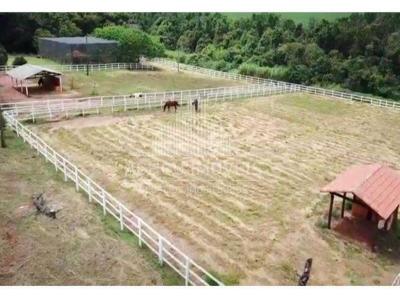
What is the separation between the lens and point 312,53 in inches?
1164

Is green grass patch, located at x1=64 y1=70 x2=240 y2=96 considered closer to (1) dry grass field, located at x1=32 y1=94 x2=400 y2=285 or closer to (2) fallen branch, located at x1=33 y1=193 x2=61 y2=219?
(1) dry grass field, located at x1=32 y1=94 x2=400 y2=285

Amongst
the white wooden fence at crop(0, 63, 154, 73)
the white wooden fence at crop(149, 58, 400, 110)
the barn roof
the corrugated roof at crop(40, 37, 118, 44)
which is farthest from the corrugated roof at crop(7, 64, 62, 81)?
the barn roof

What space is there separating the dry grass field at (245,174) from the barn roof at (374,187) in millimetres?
823

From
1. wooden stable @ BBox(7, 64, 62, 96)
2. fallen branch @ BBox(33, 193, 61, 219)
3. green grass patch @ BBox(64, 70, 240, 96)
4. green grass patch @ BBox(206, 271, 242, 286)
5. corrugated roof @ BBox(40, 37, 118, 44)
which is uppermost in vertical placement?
corrugated roof @ BBox(40, 37, 118, 44)

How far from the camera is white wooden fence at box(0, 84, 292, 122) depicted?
19.4 meters

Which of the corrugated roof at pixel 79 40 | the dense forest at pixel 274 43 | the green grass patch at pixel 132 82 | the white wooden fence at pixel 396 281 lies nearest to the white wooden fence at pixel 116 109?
the green grass patch at pixel 132 82

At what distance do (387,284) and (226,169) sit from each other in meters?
6.36

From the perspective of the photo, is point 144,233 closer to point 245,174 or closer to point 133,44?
point 245,174

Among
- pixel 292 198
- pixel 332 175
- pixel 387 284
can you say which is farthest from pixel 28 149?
pixel 387 284

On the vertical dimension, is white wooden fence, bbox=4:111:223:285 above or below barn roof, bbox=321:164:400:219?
below

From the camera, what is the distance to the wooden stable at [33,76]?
24.6 metres

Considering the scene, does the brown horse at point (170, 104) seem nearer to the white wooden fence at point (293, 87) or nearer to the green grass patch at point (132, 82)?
the green grass patch at point (132, 82)

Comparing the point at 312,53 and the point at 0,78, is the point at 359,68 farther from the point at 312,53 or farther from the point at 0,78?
the point at 0,78

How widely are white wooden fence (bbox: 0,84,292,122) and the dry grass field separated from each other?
114 cm
